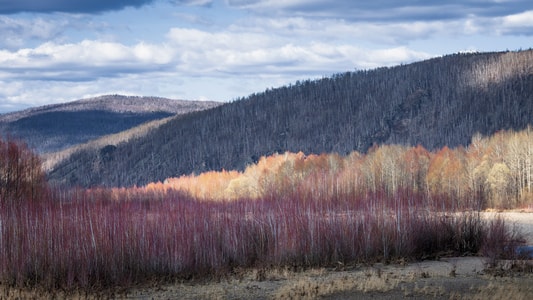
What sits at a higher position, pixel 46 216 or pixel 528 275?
pixel 46 216

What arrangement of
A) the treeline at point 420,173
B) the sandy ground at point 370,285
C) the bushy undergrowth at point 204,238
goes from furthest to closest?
1. the treeline at point 420,173
2. the bushy undergrowth at point 204,238
3. the sandy ground at point 370,285

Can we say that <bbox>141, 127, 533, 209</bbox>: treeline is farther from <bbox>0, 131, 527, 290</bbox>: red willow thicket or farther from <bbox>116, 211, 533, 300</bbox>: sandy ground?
<bbox>116, 211, 533, 300</bbox>: sandy ground

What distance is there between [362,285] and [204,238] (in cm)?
1244

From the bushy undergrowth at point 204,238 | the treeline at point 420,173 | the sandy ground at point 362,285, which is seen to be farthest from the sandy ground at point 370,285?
the treeline at point 420,173

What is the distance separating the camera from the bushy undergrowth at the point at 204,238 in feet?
110

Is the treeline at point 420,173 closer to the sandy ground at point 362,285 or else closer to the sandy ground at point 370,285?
the sandy ground at point 370,285

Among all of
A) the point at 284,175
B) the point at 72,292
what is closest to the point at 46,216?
the point at 72,292

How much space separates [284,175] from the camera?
139000mm

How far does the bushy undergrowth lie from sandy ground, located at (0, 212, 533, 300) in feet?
7.96

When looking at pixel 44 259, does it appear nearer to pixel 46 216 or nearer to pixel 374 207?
pixel 46 216

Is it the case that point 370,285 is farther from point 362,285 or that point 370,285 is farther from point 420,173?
point 420,173

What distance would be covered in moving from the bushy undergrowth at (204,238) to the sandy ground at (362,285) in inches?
95.6

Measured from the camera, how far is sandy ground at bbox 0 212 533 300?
26.5 metres

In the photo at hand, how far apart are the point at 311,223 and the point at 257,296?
13616mm
